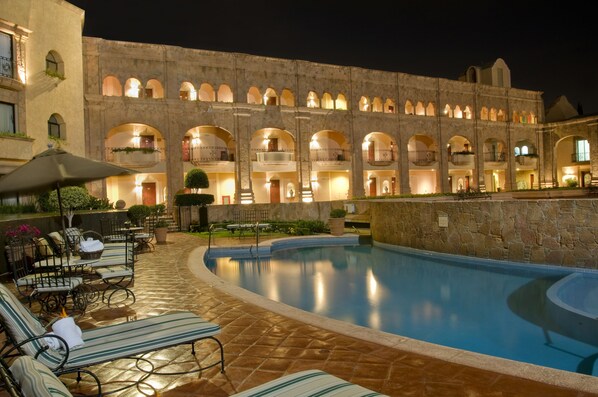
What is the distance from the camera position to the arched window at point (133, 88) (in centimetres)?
3111

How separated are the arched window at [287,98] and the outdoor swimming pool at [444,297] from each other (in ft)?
73.2

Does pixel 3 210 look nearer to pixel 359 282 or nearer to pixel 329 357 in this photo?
pixel 359 282

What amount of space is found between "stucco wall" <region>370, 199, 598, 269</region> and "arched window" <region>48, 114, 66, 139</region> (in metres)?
18.4

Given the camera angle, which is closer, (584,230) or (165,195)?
(584,230)

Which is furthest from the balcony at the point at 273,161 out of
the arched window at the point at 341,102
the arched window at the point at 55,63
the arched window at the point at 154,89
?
the arched window at the point at 55,63

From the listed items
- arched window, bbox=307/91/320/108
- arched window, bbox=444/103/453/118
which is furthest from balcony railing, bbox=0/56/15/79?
arched window, bbox=444/103/453/118

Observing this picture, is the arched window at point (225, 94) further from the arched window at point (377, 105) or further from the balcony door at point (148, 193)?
the arched window at point (377, 105)

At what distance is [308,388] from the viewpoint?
2918 millimetres

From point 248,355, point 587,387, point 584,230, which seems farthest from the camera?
point 584,230

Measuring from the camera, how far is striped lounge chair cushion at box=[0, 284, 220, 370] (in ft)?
11.9

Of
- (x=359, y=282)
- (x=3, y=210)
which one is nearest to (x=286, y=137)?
(x=3, y=210)

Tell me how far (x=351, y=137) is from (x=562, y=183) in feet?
80.3

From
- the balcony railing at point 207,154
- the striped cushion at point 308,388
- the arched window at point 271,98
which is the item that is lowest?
the striped cushion at point 308,388

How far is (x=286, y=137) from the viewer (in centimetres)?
3647
